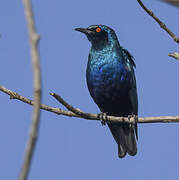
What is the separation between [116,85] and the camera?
6309 mm

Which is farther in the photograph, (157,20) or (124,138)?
(124,138)

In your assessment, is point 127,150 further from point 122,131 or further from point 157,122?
point 157,122

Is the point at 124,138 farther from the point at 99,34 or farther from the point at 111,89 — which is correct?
the point at 99,34

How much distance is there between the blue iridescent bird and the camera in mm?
6332

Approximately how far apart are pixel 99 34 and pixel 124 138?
2108 millimetres

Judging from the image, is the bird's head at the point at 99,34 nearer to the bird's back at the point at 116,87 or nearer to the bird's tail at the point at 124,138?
the bird's back at the point at 116,87

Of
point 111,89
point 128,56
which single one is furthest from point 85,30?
point 111,89

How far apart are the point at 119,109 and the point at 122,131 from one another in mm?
421

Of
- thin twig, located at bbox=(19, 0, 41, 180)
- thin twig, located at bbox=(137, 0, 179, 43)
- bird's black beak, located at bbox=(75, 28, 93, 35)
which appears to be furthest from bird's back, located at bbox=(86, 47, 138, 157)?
thin twig, located at bbox=(19, 0, 41, 180)

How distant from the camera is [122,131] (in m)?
6.59

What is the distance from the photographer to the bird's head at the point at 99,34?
693cm

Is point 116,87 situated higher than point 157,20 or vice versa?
point 116,87

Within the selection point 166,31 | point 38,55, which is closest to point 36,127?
point 38,55

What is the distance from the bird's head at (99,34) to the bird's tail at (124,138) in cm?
163
